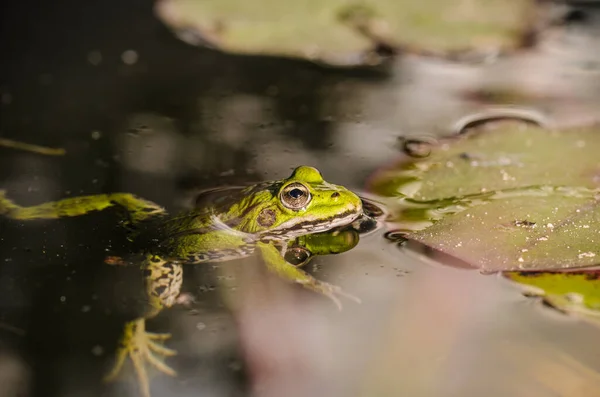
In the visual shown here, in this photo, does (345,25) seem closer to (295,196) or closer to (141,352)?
(295,196)

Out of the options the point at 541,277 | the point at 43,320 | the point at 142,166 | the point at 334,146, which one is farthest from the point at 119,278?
the point at 541,277

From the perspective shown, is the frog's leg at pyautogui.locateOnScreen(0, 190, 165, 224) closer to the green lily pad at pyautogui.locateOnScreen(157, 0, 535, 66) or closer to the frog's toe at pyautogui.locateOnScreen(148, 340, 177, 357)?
the frog's toe at pyautogui.locateOnScreen(148, 340, 177, 357)

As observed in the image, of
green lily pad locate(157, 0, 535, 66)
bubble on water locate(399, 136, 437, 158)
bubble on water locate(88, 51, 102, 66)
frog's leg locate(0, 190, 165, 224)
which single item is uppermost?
green lily pad locate(157, 0, 535, 66)

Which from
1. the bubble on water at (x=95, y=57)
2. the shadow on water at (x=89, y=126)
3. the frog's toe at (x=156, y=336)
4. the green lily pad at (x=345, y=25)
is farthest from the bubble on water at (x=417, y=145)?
the bubble on water at (x=95, y=57)

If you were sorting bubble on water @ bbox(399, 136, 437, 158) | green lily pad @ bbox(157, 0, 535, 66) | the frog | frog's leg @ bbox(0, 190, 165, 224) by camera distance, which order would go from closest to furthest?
the frog < frog's leg @ bbox(0, 190, 165, 224) < bubble on water @ bbox(399, 136, 437, 158) < green lily pad @ bbox(157, 0, 535, 66)

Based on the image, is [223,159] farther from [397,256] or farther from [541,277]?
[541,277]

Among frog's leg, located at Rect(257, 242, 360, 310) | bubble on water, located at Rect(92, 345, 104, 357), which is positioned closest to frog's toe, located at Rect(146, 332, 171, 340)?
bubble on water, located at Rect(92, 345, 104, 357)

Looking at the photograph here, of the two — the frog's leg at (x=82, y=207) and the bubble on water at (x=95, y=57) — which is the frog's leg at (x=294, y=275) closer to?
the frog's leg at (x=82, y=207)

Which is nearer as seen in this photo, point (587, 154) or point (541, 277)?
point (541, 277)
